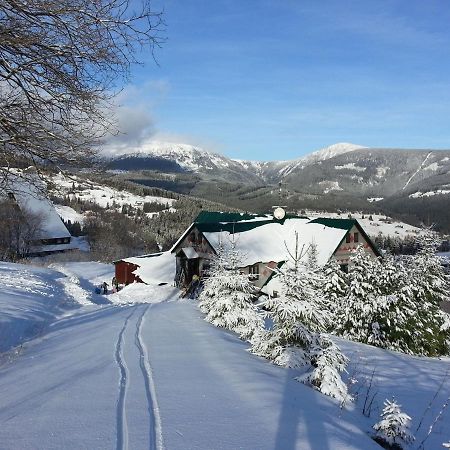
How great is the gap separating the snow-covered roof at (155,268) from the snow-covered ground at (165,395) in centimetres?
3103

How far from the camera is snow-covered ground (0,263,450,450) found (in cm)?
446

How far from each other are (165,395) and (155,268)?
4035 cm

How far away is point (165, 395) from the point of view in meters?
5.68

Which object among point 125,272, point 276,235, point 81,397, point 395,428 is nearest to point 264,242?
point 276,235

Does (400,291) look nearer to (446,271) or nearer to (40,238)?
(446,271)

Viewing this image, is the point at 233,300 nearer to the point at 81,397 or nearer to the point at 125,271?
the point at 81,397

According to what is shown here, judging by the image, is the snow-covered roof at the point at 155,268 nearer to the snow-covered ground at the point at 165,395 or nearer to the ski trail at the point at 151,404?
the snow-covered ground at the point at 165,395

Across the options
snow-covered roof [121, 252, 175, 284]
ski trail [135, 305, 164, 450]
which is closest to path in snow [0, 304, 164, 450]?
ski trail [135, 305, 164, 450]

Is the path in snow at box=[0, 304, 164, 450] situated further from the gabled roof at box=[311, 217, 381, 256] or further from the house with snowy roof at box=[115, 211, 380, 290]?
the gabled roof at box=[311, 217, 381, 256]

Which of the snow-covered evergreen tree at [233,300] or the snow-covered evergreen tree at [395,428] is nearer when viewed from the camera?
the snow-covered evergreen tree at [395,428]

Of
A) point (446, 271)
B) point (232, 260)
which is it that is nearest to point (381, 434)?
point (232, 260)

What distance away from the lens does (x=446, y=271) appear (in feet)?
84.0

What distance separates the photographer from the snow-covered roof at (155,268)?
43438 mm

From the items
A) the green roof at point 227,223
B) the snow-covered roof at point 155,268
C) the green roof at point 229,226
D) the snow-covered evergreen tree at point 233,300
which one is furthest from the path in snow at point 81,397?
the snow-covered roof at point 155,268
